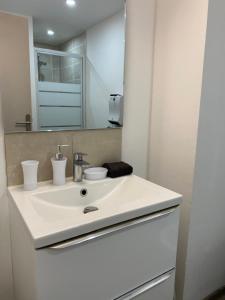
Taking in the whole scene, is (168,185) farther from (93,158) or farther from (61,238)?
(61,238)

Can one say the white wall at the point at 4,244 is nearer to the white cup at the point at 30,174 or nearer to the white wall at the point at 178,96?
the white cup at the point at 30,174

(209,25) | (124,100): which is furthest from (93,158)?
(209,25)

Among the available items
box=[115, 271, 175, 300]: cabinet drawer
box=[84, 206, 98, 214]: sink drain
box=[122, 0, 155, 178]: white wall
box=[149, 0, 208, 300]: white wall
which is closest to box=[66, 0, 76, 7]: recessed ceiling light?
box=[122, 0, 155, 178]: white wall

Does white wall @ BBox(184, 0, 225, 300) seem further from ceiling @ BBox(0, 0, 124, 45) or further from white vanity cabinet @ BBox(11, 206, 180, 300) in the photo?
ceiling @ BBox(0, 0, 124, 45)

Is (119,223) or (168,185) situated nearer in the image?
(119,223)

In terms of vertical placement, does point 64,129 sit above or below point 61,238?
above

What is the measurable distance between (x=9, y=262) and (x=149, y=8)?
1651 mm

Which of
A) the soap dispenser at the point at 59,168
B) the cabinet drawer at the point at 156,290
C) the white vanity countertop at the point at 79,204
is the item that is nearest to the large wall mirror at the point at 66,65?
the soap dispenser at the point at 59,168

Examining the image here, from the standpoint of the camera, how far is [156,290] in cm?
110

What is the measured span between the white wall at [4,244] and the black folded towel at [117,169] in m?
0.55

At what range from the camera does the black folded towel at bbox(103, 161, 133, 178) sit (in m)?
1.35

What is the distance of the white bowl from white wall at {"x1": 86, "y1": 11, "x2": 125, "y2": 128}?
255 mm

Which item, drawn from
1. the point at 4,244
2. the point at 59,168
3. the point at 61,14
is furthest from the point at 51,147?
the point at 61,14

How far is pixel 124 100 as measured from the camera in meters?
1.46
